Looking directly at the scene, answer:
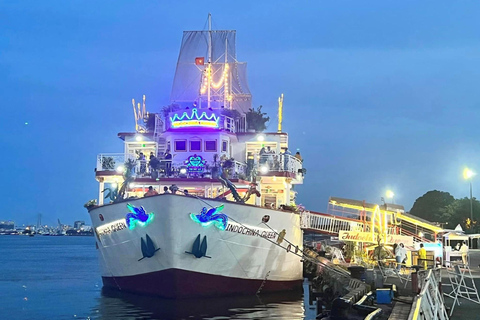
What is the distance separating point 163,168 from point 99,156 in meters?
3.70

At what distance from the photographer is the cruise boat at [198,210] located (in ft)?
70.6

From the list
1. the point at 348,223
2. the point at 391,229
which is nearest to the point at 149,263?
the point at 348,223

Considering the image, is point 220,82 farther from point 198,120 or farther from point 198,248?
point 198,248

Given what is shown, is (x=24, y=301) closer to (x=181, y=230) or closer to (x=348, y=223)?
(x=181, y=230)

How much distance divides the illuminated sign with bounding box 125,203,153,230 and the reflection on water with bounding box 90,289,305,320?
2.98 metres

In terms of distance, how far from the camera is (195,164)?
84.8ft

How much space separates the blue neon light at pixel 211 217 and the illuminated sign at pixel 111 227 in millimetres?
2980

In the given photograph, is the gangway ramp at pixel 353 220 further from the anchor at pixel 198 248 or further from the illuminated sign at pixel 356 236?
the anchor at pixel 198 248

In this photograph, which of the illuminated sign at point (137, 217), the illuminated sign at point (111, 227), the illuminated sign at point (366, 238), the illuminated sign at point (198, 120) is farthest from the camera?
the illuminated sign at point (366, 238)

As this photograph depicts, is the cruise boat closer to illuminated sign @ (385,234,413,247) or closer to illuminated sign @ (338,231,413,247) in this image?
illuminated sign @ (338,231,413,247)

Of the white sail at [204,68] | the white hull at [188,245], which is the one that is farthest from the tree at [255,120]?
the white hull at [188,245]

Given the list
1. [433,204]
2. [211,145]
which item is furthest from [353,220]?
[433,204]

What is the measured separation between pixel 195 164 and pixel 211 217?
15.7 feet

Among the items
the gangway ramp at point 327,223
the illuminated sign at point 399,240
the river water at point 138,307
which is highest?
the gangway ramp at point 327,223
